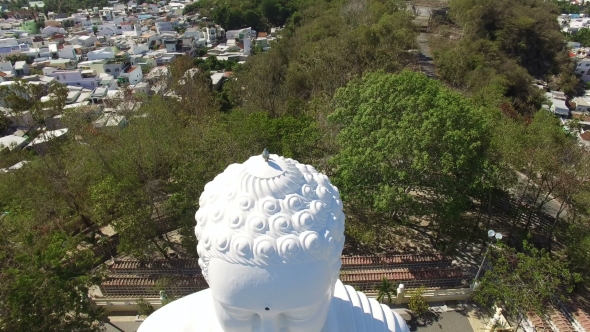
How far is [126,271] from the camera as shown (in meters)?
14.6

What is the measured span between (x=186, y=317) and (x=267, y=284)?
2699 mm

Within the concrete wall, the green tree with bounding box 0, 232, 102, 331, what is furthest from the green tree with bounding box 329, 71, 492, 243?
the green tree with bounding box 0, 232, 102, 331

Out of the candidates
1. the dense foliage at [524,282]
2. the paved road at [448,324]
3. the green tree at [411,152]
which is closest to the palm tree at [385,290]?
the paved road at [448,324]

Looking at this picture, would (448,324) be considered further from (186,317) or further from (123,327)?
(123,327)

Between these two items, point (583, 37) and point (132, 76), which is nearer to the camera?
point (132, 76)

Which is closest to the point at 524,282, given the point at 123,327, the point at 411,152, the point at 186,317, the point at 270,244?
the point at 411,152

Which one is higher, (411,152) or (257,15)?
(411,152)

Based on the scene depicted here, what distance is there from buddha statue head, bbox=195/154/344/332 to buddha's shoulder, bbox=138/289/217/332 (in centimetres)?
129

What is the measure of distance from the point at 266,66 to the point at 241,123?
53.8 ft

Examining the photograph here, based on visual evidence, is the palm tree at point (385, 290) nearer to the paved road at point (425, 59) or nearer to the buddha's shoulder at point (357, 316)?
the buddha's shoulder at point (357, 316)

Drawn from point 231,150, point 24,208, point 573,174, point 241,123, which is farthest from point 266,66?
point 573,174

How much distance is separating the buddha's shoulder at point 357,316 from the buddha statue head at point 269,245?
157cm

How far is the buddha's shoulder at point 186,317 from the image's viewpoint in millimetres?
6240

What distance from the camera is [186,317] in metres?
6.47
